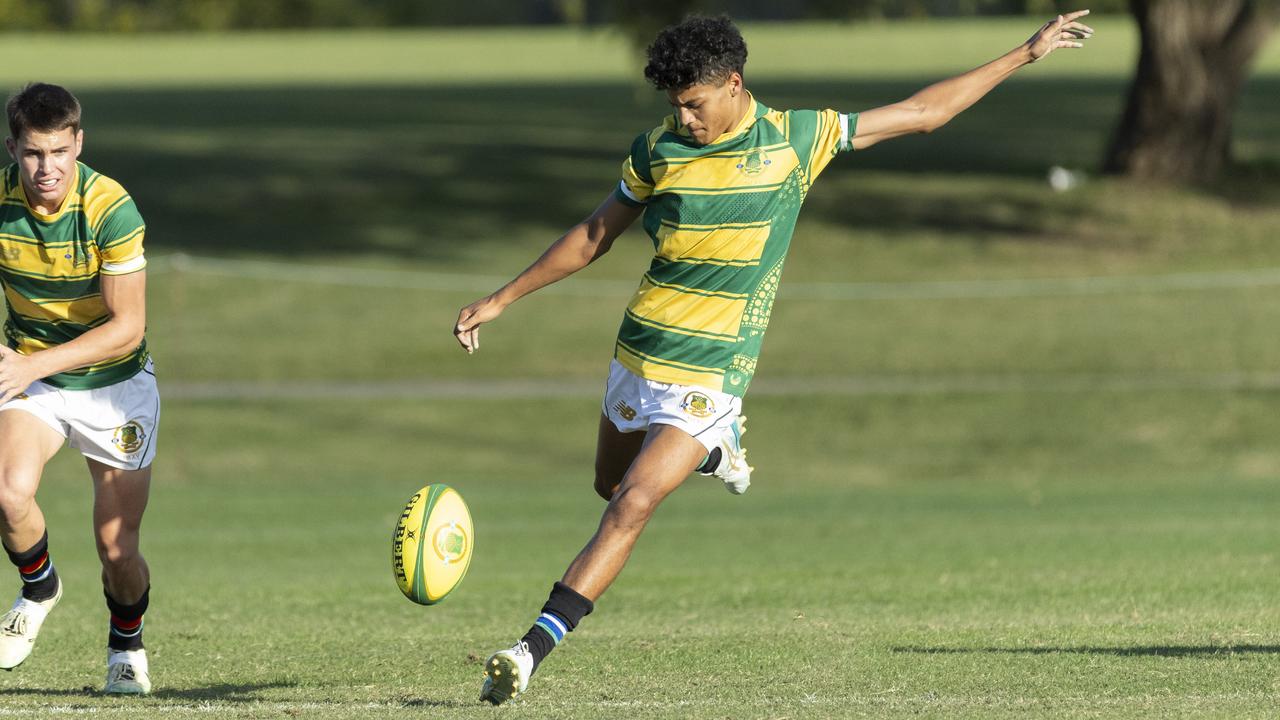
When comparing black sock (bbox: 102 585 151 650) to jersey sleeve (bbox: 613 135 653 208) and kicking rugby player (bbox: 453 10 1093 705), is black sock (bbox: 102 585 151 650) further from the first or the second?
jersey sleeve (bbox: 613 135 653 208)

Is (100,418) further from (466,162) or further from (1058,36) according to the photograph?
(466,162)

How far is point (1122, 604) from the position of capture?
9391 mm

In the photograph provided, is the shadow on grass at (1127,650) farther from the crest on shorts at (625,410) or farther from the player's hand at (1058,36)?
the player's hand at (1058,36)

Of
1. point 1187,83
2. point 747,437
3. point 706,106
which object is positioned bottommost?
point 747,437

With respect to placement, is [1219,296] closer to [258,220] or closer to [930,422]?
[930,422]

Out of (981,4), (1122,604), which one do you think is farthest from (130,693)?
(981,4)

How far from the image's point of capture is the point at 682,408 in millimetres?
7098

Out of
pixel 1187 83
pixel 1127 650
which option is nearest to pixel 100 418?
pixel 1127 650

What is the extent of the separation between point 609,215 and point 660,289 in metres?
0.34

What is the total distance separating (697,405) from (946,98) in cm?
158

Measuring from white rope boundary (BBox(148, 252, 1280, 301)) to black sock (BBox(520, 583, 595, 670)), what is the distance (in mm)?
16545

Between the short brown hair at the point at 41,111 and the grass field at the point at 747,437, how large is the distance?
212 cm

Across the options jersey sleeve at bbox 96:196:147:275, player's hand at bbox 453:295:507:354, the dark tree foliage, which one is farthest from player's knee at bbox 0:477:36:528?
the dark tree foliage

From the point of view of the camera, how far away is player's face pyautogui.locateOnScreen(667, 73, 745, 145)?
6941 mm
